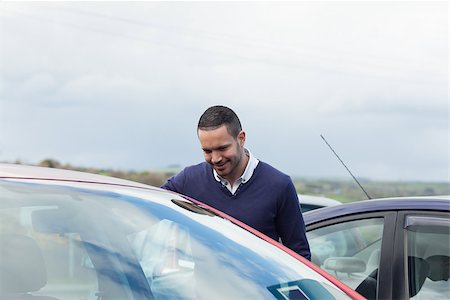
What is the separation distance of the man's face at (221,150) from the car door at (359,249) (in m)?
0.86

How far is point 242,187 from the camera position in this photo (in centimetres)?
443

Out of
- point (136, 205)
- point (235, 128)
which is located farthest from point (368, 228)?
point (136, 205)

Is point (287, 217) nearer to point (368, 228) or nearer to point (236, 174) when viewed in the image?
point (236, 174)

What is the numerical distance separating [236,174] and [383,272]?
2.97ft

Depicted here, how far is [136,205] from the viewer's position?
3.16 m

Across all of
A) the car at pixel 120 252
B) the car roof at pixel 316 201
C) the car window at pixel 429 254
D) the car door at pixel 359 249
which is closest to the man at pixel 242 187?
the car door at pixel 359 249

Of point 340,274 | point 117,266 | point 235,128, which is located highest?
point 235,128

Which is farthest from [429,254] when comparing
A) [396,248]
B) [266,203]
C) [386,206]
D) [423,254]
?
[266,203]

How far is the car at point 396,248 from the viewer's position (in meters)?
4.46

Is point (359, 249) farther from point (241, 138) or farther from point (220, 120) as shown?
point (220, 120)

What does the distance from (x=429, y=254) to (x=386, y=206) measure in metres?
0.34

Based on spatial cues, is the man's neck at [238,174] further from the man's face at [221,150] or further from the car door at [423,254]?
the car door at [423,254]

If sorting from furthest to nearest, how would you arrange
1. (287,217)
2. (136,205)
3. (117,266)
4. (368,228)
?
(368,228), (287,217), (136,205), (117,266)

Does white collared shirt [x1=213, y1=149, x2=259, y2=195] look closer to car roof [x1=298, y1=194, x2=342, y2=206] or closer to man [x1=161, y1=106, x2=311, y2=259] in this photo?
man [x1=161, y1=106, x2=311, y2=259]
